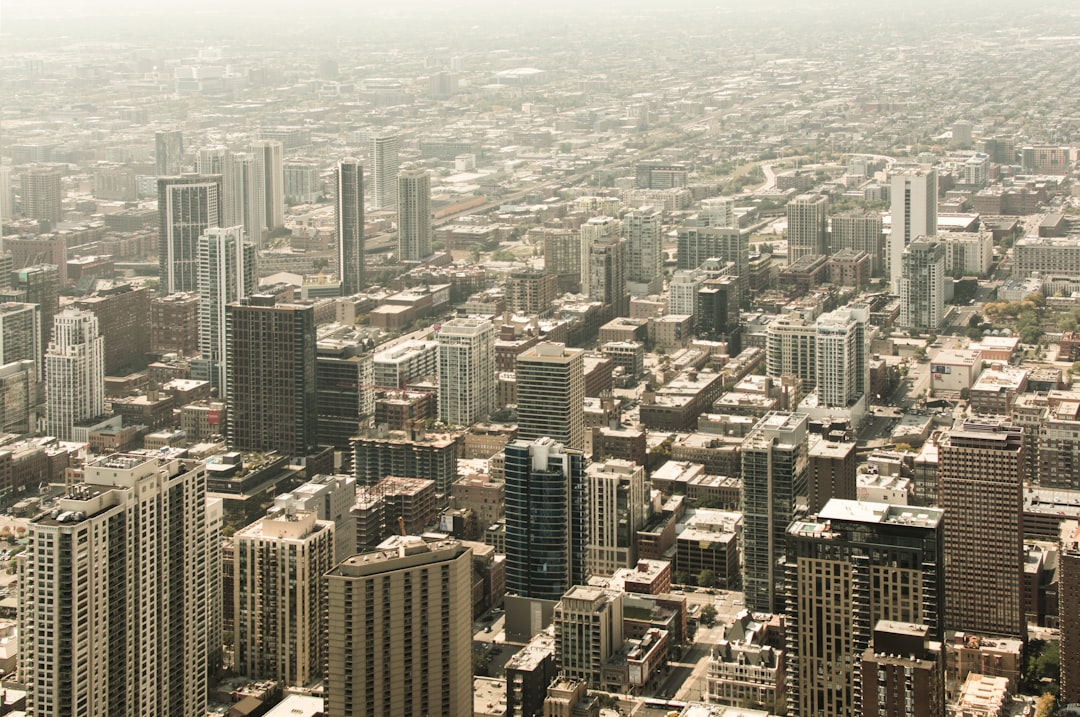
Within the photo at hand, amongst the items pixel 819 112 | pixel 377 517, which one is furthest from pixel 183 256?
pixel 819 112

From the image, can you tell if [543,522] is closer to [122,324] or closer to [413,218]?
[122,324]

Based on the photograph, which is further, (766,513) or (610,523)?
(610,523)

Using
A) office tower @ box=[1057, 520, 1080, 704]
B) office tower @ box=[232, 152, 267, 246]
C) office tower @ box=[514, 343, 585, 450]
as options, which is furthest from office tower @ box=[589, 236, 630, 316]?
office tower @ box=[1057, 520, 1080, 704]

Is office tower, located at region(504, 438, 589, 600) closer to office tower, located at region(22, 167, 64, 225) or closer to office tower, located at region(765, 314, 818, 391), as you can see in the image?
office tower, located at region(765, 314, 818, 391)

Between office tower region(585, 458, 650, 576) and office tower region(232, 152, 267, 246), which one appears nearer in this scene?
office tower region(585, 458, 650, 576)

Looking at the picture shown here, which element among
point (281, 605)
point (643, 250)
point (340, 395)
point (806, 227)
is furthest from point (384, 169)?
point (281, 605)

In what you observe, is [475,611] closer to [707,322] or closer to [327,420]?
[327,420]

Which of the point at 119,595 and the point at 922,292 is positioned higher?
the point at 922,292

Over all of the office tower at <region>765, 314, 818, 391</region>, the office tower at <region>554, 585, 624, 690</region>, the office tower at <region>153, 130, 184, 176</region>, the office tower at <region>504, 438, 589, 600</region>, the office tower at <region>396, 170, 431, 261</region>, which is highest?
the office tower at <region>153, 130, 184, 176</region>
